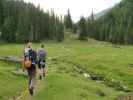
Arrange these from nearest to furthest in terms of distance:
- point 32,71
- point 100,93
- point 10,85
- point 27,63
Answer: point 27,63 < point 32,71 < point 10,85 < point 100,93

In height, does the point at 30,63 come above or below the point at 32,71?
above

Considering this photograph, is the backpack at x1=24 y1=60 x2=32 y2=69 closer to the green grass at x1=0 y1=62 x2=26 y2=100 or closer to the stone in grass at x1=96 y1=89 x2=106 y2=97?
the green grass at x1=0 y1=62 x2=26 y2=100

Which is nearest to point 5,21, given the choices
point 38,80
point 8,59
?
point 8,59

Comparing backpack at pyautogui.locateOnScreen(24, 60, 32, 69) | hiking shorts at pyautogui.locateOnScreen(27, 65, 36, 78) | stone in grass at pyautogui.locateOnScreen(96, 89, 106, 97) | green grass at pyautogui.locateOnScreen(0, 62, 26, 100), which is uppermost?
backpack at pyautogui.locateOnScreen(24, 60, 32, 69)

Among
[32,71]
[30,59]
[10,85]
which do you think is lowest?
[10,85]

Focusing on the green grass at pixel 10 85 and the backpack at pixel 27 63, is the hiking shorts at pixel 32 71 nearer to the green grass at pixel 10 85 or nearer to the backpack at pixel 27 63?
the backpack at pixel 27 63

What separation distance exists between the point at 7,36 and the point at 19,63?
12609 cm

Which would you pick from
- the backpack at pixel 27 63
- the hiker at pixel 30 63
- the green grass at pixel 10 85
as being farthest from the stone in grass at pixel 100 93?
the backpack at pixel 27 63

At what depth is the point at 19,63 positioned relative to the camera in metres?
68.8

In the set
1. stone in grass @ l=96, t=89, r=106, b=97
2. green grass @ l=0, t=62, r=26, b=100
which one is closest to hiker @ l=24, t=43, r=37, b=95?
green grass @ l=0, t=62, r=26, b=100

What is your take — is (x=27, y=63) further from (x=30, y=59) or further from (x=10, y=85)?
(x=10, y=85)

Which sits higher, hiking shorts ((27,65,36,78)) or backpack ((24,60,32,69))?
backpack ((24,60,32,69))

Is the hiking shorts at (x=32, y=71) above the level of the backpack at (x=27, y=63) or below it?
below

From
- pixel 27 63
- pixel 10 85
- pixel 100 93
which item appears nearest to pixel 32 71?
pixel 27 63
